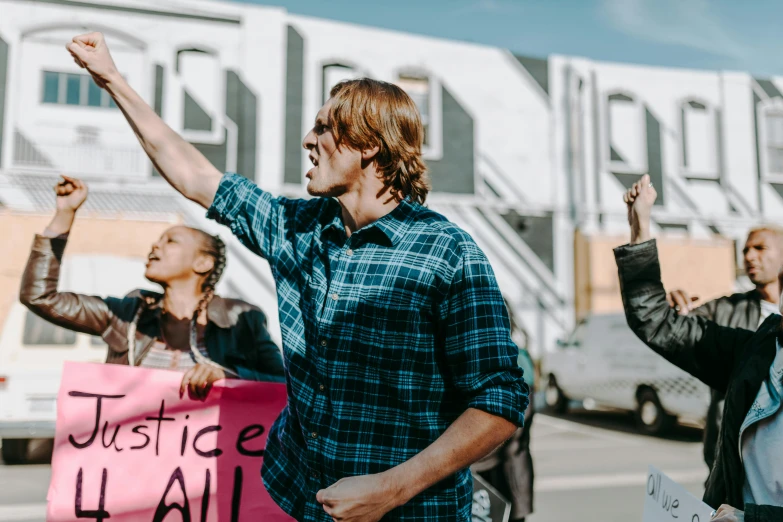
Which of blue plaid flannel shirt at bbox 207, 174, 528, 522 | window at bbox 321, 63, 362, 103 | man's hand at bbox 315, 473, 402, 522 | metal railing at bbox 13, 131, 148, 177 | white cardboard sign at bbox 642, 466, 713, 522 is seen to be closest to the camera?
man's hand at bbox 315, 473, 402, 522

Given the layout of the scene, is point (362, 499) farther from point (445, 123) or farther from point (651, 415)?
point (445, 123)

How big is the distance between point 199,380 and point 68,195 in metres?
0.94

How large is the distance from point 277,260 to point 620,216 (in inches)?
650

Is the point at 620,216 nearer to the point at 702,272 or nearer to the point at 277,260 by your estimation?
the point at 702,272

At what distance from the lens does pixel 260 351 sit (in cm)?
325

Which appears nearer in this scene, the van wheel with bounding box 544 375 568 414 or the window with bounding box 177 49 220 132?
the van wheel with bounding box 544 375 568 414

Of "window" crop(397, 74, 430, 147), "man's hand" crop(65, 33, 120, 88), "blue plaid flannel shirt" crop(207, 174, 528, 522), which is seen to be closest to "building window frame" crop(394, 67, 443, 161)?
"window" crop(397, 74, 430, 147)

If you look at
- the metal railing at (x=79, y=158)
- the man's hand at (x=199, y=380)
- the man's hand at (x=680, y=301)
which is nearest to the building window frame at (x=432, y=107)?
the metal railing at (x=79, y=158)

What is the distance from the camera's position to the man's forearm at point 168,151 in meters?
1.88

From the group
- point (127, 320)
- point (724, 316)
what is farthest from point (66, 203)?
point (724, 316)

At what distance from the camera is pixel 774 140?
18688 millimetres

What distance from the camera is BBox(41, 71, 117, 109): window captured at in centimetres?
1403

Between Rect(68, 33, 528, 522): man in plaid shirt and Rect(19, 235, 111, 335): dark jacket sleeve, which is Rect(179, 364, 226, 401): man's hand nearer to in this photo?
Rect(19, 235, 111, 335): dark jacket sleeve

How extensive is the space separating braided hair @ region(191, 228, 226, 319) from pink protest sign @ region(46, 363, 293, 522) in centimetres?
63
